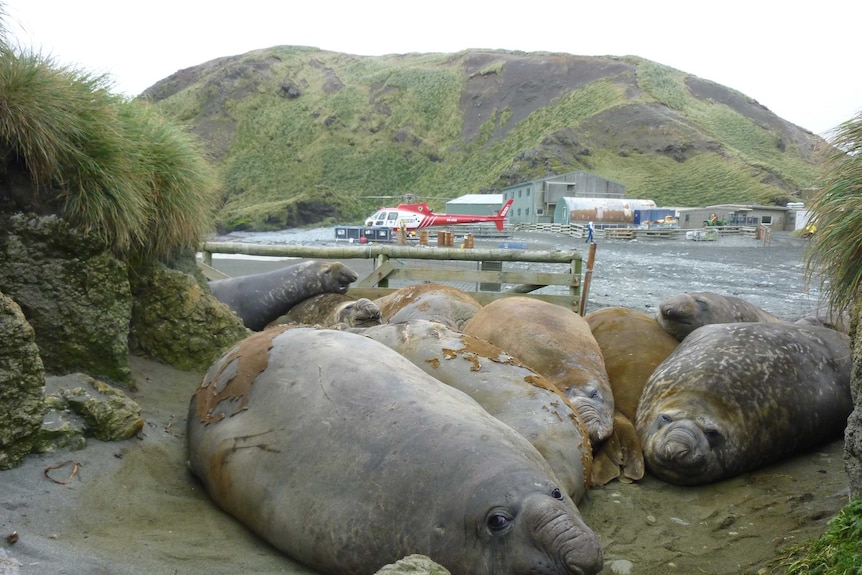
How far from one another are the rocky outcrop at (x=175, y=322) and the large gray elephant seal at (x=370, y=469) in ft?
4.35

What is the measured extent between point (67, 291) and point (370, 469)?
2241mm

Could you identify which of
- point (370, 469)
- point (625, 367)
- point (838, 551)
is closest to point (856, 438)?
point (838, 551)

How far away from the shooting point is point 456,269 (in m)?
9.47

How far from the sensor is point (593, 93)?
9038 centimetres

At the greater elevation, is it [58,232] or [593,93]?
[593,93]

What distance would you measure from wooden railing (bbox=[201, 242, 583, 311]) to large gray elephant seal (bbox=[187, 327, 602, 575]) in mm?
5178

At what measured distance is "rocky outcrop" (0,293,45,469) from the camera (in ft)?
9.48

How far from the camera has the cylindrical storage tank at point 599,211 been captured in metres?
45.8

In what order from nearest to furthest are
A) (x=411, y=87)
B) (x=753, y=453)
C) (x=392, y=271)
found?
(x=753, y=453)
(x=392, y=271)
(x=411, y=87)

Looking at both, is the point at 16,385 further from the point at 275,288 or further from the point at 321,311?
the point at 275,288

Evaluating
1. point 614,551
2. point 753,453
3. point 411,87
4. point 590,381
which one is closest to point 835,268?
point 753,453

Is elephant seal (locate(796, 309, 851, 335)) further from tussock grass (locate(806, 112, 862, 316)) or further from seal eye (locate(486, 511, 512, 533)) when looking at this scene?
seal eye (locate(486, 511, 512, 533))

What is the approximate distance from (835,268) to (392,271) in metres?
6.06

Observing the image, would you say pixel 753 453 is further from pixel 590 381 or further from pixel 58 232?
pixel 58 232
